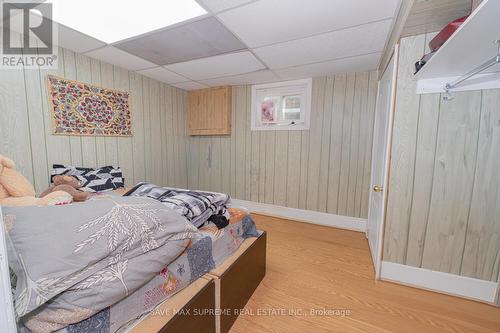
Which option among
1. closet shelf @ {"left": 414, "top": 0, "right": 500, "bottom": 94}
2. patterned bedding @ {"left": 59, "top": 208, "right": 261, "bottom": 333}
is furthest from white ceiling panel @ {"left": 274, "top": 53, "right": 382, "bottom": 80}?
patterned bedding @ {"left": 59, "top": 208, "right": 261, "bottom": 333}

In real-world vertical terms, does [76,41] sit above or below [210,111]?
above

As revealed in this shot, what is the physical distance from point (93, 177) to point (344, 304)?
2.62 m

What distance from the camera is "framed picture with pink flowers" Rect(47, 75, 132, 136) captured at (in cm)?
211

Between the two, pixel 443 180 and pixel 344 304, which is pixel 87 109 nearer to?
pixel 344 304

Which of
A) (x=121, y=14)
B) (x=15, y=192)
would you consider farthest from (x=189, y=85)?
(x=15, y=192)

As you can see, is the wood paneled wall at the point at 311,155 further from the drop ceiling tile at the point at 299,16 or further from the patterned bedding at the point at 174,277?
the patterned bedding at the point at 174,277

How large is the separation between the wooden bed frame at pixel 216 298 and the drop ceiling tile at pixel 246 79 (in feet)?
7.17

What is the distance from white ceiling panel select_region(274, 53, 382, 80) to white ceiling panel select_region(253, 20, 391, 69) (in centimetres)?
13

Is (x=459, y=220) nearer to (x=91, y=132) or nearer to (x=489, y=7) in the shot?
(x=489, y=7)

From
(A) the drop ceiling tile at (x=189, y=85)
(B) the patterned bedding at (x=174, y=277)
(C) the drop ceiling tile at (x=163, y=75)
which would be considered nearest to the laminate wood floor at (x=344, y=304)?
(B) the patterned bedding at (x=174, y=277)

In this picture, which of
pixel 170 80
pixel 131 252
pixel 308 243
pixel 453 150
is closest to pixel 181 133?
pixel 170 80

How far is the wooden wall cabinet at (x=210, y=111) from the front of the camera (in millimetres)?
3510

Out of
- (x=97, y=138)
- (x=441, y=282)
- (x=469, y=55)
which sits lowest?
(x=441, y=282)

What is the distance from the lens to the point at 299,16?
5.19ft
